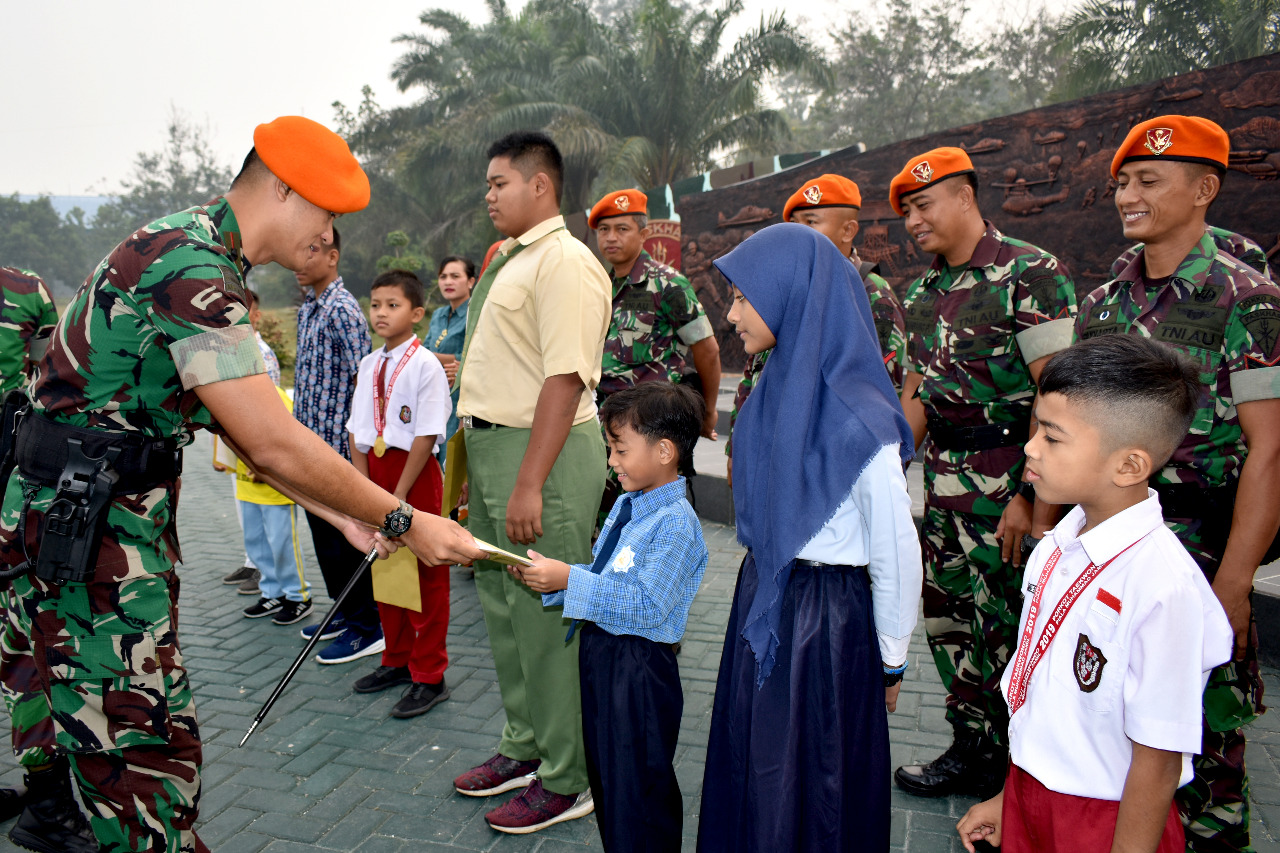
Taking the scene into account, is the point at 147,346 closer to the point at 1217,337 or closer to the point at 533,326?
the point at 533,326

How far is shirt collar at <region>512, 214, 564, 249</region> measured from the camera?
9.57 ft

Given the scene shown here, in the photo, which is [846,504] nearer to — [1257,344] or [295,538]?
[1257,344]

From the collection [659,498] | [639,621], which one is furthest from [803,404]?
[639,621]

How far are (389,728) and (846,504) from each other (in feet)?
8.18

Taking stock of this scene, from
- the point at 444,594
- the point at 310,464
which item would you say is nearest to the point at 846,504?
the point at 310,464

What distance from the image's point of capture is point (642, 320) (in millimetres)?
4672

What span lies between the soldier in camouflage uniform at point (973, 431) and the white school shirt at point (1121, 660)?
1042mm

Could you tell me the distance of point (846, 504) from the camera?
6.59 ft

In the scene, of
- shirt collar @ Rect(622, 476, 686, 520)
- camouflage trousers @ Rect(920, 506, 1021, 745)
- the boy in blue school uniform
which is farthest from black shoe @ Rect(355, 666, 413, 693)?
camouflage trousers @ Rect(920, 506, 1021, 745)

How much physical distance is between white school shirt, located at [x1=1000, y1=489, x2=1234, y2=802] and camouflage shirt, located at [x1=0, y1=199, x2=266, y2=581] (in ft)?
6.37

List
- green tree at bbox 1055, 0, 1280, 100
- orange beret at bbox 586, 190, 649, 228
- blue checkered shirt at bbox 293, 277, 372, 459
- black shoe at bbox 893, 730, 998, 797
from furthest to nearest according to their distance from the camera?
1. green tree at bbox 1055, 0, 1280, 100
2. orange beret at bbox 586, 190, 649, 228
3. blue checkered shirt at bbox 293, 277, 372, 459
4. black shoe at bbox 893, 730, 998, 797

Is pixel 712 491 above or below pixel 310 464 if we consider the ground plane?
below

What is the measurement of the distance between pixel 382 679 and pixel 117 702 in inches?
76.8

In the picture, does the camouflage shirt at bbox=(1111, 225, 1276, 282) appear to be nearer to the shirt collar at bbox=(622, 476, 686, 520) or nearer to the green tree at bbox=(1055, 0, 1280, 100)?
the shirt collar at bbox=(622, 476, 686, 520)
